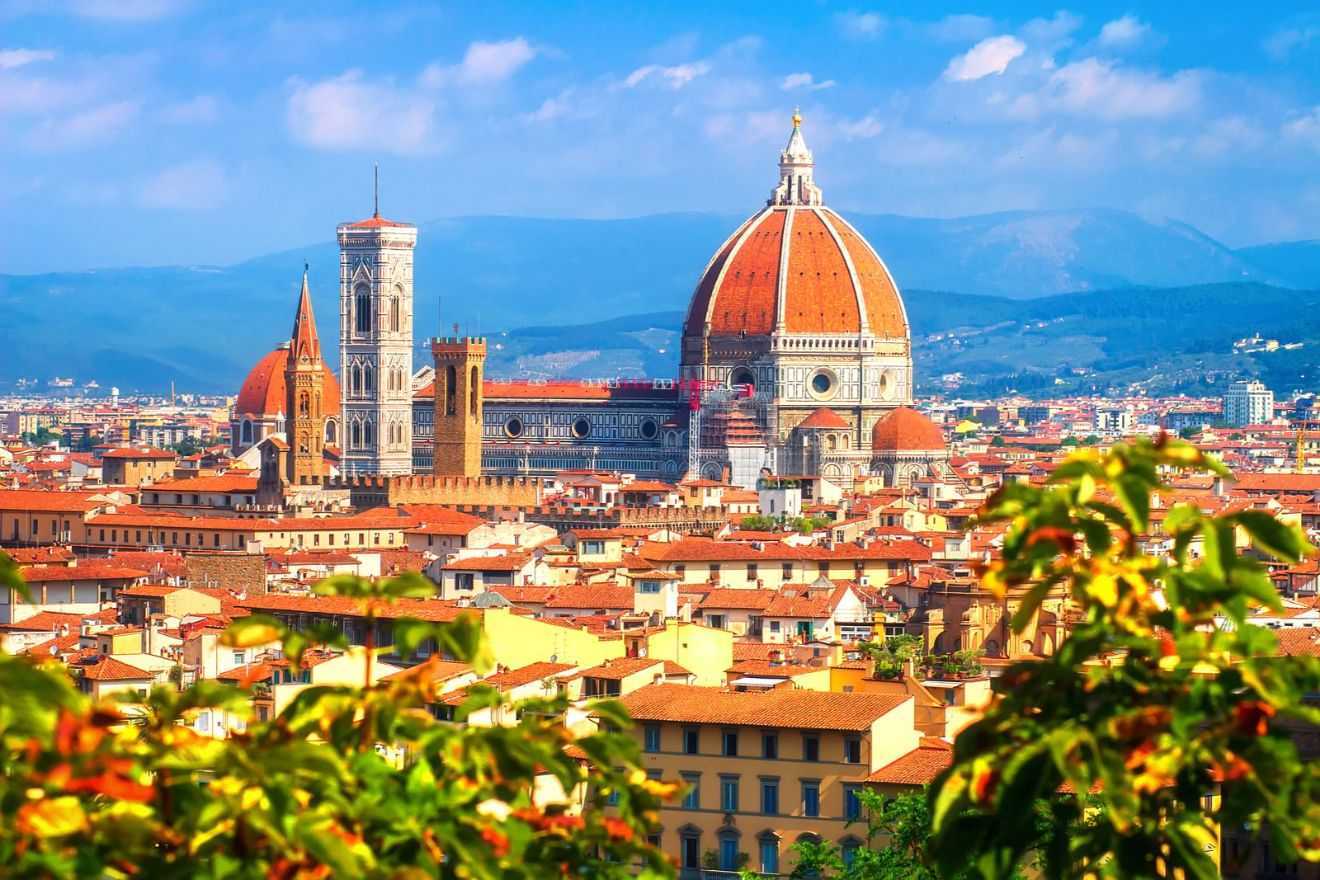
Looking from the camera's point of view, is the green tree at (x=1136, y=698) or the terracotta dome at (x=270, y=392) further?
the terracotta dome at (x=270, y=392)

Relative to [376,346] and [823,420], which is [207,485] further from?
[823,420]

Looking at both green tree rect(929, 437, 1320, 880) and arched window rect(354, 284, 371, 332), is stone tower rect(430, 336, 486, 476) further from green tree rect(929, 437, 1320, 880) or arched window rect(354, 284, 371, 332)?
green tree rect(929, 437, 1320, 880)

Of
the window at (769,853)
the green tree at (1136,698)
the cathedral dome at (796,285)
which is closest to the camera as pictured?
the green tree at (1136,698)

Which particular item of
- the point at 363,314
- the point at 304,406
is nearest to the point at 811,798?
the point at 304,406

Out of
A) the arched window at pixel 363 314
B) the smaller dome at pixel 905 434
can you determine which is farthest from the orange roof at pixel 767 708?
the arched window at pixel 363 314

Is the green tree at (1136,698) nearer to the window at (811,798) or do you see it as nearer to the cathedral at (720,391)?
the window at (811,798)

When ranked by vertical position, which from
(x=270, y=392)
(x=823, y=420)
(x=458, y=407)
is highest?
(x=270, y=392)

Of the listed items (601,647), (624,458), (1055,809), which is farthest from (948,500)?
(1055,809)
